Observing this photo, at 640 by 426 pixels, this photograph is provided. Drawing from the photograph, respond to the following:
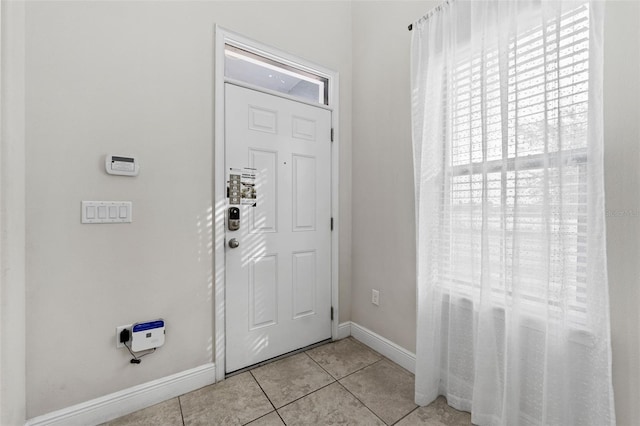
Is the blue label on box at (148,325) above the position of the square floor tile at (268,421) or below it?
above

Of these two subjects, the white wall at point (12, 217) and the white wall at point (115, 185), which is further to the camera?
the white wall at point (115, 185)

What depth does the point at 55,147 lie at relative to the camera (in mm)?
1394

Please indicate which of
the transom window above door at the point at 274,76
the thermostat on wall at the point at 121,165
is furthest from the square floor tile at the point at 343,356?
the transom window above door at the point at 274,76

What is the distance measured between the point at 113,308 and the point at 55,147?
2.91ft

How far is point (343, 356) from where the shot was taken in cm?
216

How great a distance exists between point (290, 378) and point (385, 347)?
0.76 meters

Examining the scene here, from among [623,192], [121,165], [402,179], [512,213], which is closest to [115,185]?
[121,165]

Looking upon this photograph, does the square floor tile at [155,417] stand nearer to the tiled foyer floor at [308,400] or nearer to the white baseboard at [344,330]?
the tiled foyer floor at [308,400]

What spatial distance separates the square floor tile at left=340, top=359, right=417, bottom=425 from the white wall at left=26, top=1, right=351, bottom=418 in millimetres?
997

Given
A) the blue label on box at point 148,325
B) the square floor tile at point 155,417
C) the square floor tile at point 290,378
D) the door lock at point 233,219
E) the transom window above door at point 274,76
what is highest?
the transom window above door at point 274,76

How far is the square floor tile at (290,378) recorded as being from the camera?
5.65 ft

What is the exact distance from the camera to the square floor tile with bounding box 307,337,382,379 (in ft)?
6.53

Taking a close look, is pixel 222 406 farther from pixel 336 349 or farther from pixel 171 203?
pixel 171 203

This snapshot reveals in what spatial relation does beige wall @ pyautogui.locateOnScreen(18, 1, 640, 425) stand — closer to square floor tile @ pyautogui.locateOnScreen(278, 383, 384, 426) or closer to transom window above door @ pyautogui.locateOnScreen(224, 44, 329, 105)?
transom window above door @ pyautogui.locateOnScreen(224, 44, 329, 105)
